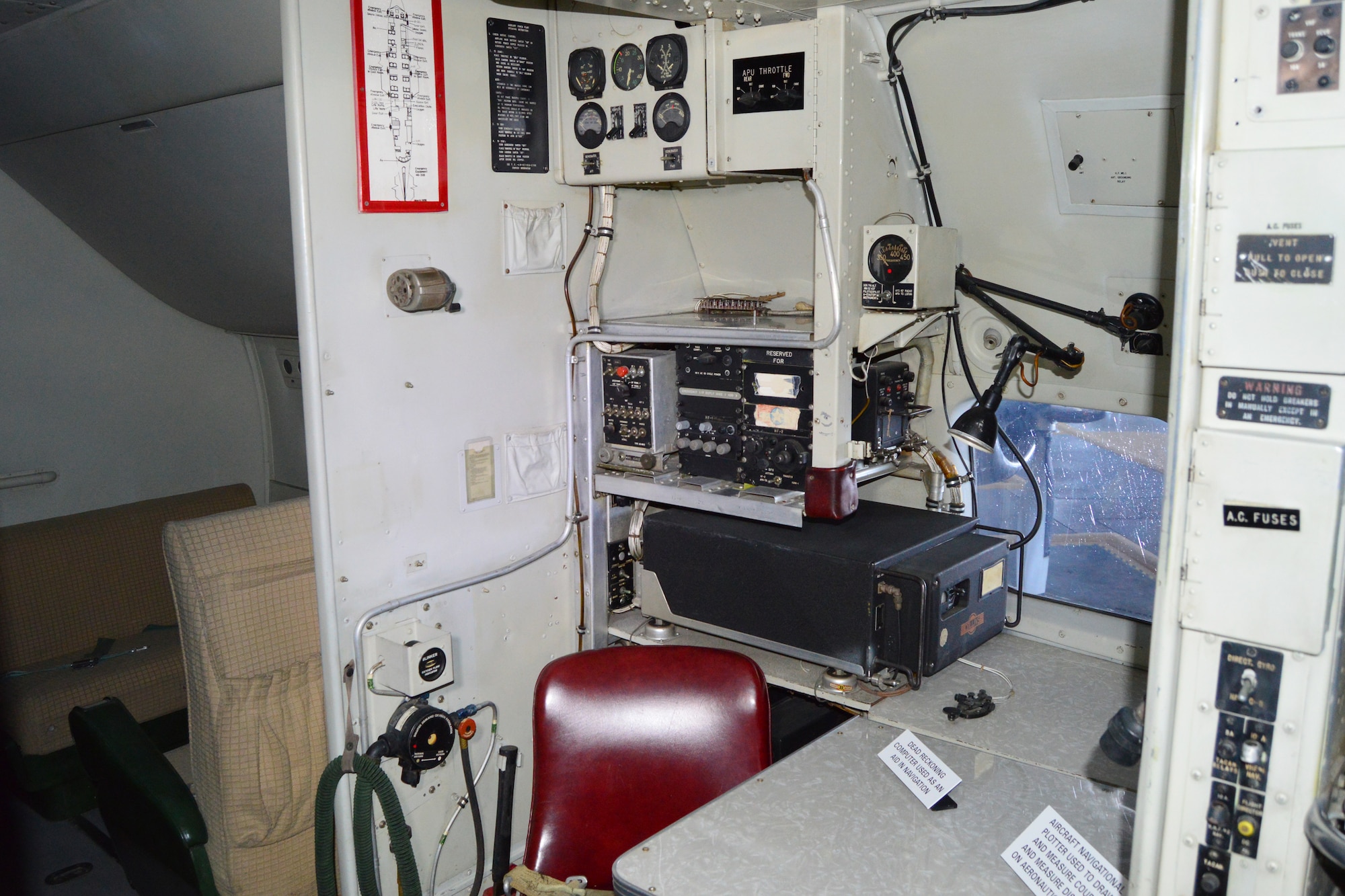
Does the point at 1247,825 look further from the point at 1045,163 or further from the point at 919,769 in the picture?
the point at 1045,163

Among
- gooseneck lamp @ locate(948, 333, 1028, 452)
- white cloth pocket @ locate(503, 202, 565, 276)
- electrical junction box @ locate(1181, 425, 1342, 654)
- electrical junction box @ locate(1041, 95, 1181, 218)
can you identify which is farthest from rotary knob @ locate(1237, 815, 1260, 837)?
white cloth pocket @ locate(503, 202, 565, 276)

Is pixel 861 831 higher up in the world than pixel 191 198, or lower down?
lower down

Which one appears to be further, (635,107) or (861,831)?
(635,107)

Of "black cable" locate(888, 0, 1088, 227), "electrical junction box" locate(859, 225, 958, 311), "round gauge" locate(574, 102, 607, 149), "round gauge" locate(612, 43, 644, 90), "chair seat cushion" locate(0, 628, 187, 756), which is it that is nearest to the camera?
"black cable" locate(888, 0, 1088, 227)

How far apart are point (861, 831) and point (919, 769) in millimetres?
275

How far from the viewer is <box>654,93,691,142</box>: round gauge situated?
270cm

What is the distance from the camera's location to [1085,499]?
3043mm

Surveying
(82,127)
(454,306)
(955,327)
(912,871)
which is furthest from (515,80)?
(912,871)

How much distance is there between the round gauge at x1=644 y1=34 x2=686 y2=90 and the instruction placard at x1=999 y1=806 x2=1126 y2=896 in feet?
6.51

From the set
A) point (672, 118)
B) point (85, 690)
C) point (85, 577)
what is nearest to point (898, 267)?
point (672, 118)

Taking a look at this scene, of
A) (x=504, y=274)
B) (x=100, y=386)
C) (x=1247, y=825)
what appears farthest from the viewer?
(x=100, y=386)

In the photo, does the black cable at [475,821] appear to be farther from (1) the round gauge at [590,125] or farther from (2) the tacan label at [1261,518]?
(2) the tacan label at [1261,518]

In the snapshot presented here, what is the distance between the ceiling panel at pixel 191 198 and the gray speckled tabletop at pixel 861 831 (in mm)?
2167

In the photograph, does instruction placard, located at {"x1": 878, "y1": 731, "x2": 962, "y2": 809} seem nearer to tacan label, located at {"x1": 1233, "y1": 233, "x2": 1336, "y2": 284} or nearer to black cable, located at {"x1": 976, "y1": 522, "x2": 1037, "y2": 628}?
black cable, located at {"x1": 976, "y1": 522, "x2": 1037, "y2": 628}
